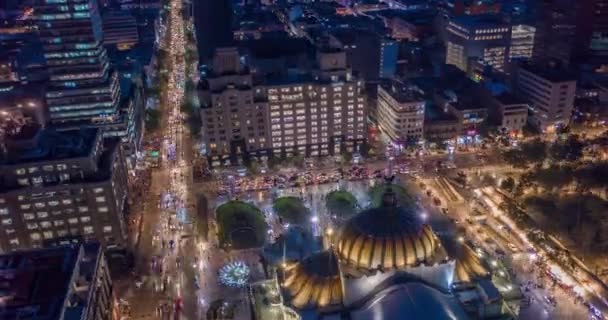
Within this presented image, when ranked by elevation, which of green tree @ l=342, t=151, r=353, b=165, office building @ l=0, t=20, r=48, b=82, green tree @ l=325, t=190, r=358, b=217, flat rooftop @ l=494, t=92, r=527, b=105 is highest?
office building @ l=0, t=20, r=48, b=82

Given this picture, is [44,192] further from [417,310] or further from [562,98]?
[562,98]

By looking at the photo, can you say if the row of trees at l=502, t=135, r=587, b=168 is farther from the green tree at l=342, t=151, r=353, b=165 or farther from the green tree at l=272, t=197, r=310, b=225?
the green tree at l=272, t=197, r=310, b=225

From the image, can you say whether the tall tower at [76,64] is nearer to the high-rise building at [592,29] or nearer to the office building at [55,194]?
the office building at [55,194]

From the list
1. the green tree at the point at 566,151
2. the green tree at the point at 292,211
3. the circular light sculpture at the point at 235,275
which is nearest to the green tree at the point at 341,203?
the green tree at the point at 292,211

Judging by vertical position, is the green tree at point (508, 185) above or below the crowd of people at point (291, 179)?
above

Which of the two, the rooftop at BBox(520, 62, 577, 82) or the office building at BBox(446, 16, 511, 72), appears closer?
A: the rooftop at BBox(520, 62, 577, 82)

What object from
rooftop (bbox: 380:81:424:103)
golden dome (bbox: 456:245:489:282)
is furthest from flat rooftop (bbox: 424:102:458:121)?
golden dome (bbox: 456:245:489:282)

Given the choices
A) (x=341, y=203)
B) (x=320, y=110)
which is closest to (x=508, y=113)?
(x=320, y=110)

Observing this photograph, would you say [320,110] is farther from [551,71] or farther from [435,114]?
[551,71]

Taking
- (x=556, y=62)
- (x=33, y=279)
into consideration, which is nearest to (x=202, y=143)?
(x=33, y=279)
